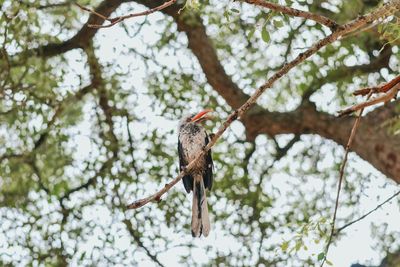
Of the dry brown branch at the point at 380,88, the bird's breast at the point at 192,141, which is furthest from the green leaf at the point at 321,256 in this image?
the bird's breast at the point at 192,141

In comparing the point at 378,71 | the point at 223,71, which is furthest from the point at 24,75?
the point at 378,71

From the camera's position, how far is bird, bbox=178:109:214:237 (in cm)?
573

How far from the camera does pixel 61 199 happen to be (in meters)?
8.94

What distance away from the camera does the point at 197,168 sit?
21.0 ft

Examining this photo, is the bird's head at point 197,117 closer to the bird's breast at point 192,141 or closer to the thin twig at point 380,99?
the bird's breast at point 192,141

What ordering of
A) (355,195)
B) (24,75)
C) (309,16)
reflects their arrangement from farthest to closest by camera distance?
1. (355,195)
2. (24,75)
3. (309,16)

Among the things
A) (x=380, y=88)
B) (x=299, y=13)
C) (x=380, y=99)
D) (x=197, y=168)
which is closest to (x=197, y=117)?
(x=197, y=168)

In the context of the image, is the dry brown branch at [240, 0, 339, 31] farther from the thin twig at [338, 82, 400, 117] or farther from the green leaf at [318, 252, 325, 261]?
Result: the green leaf at [318, 252, 325, 261]

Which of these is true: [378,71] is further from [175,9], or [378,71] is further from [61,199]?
[61,199]

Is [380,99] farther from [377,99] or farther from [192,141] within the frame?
[192,141]

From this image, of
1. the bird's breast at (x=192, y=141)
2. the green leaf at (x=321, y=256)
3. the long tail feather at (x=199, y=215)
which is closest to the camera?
the green leaf at (x=321, y=256)

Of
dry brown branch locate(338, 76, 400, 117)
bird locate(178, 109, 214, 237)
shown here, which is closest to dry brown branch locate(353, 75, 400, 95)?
dry brown branch locate(338, 76, 400, 117)

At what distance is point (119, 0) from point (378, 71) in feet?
9.38

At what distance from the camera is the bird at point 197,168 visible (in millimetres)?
5730
